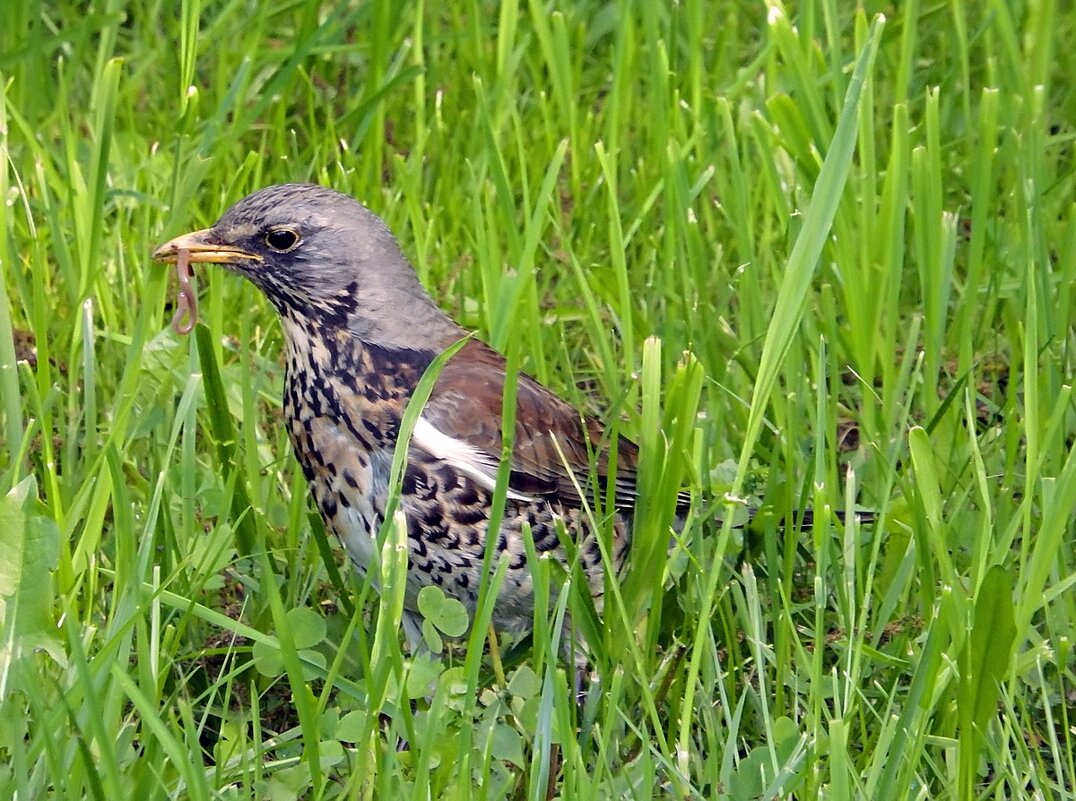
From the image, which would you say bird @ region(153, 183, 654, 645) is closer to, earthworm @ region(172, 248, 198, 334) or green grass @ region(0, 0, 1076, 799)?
earthworm @ region(172, 248, 198, 334)

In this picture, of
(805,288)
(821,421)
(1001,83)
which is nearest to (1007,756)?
(821,421)

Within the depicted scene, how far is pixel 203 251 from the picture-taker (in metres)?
3.81

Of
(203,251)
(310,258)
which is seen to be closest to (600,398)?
(310,258)

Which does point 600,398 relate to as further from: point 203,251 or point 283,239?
point 203,251

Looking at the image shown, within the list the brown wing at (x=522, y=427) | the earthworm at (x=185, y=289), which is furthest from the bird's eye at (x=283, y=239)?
the brown wing at (x=522, y=427)

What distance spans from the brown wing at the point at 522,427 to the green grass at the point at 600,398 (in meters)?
0.11

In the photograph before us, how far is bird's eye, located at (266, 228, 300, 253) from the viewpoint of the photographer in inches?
151

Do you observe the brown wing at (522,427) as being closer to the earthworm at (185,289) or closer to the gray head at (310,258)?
the gray head at (310,258)

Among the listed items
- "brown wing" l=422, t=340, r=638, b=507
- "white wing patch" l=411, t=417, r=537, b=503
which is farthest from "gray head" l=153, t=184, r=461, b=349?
"white wing patch" l=411, t=417, r=537, b=503

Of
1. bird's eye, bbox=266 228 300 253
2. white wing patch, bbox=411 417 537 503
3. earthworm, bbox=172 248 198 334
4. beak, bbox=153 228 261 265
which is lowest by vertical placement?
white wing patch, bbox=411 417 537 503

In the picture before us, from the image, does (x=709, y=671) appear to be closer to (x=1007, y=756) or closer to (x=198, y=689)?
(x=1007, y=756)

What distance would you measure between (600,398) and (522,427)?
36.6 inches

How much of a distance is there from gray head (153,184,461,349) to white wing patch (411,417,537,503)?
26 centimetres

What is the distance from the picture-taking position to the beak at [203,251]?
3.78 meters
